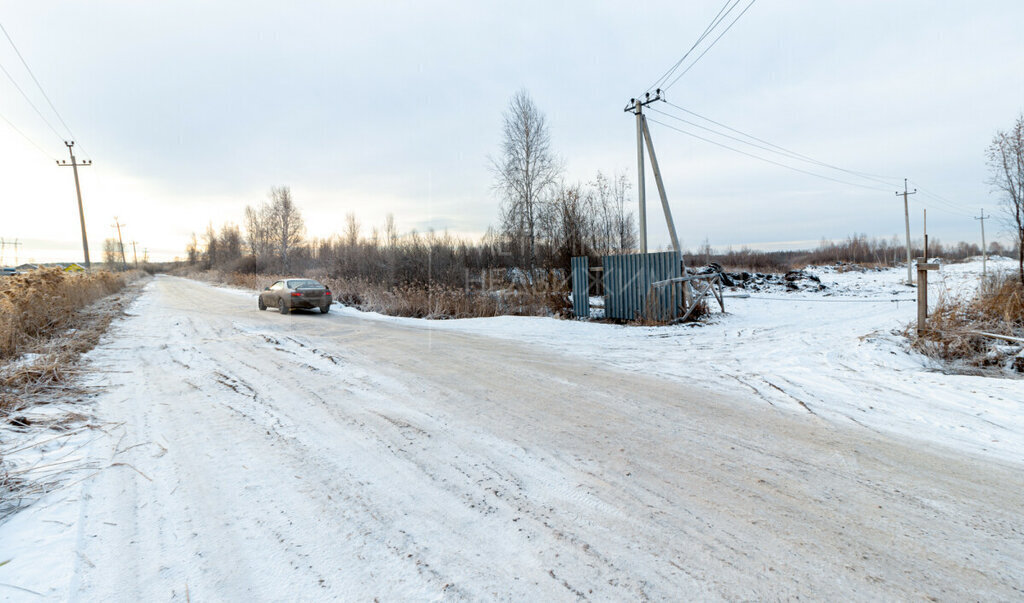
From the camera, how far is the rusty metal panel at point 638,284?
11.8m

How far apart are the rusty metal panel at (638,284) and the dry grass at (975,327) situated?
197 inches

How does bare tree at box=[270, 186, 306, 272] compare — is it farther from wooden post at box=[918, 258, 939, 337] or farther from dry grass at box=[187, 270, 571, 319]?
wooden post at box=[918, 258, 939, 337]

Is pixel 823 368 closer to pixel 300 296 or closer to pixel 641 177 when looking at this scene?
pixel 641 177

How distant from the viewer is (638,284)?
12195 millimetres

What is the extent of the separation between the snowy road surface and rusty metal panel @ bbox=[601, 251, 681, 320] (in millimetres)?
6782

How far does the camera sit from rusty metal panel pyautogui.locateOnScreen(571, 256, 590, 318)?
13.1 m

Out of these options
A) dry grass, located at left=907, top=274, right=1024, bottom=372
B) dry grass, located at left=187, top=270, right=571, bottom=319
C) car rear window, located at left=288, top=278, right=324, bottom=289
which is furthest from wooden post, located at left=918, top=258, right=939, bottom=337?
car rear window, located at left=288, top=278, right=324, bottom=289

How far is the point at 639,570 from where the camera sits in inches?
86.0

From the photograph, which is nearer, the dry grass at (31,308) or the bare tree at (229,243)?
the dry grass at (31,308)

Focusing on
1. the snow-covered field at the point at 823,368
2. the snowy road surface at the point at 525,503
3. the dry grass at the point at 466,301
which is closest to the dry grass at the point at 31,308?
the snowy road surface at the point at 525,503

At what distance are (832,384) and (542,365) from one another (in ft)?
12.8

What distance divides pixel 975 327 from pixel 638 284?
21.6 feet

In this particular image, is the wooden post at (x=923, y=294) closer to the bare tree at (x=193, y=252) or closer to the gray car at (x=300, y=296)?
the gray car at (x=300, y=296)

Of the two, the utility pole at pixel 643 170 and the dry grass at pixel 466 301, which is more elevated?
the utility pole at pixel 643 170
